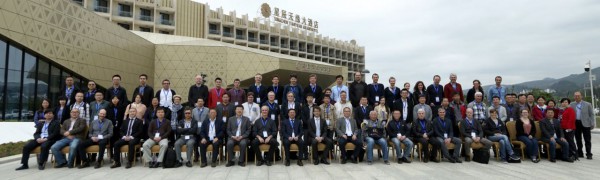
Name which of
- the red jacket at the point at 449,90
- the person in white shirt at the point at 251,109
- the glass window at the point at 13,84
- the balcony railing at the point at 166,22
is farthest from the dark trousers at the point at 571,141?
the balcony railing at the point at 166,22

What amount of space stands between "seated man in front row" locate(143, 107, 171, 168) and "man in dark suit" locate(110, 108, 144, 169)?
0.23 metres

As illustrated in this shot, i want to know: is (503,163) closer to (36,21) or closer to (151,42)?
(36,21)

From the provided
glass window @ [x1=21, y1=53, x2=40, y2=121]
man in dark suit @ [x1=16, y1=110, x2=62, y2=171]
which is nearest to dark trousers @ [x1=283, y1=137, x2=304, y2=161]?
man in dark suit @ [x1=16, y1=110, x2=62, y2=171]

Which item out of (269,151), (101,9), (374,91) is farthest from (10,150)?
(101,9)

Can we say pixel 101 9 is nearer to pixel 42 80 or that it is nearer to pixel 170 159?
pixel 42 80

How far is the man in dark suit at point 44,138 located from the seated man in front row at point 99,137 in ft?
2.06

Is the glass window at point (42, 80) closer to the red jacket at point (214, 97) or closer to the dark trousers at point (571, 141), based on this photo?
the red jacket at point (214, 97)

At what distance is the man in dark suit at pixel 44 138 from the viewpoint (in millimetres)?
6781

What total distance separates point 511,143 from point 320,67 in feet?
90.8

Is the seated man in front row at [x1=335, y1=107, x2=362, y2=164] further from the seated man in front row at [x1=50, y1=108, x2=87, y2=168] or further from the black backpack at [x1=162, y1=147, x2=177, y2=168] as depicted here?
the seated man in front row at [x1=50, y1=108, x2=87, y2=168]

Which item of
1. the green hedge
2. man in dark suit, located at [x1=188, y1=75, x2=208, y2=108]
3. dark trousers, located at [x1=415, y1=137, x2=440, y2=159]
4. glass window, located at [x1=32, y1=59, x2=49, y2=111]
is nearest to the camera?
dark trousers, located at [x1=415, y1=137, x2=440, y2=159]

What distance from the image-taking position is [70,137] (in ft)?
23.2

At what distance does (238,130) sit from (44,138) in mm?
3893

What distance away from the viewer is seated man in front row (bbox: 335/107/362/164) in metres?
7.24
